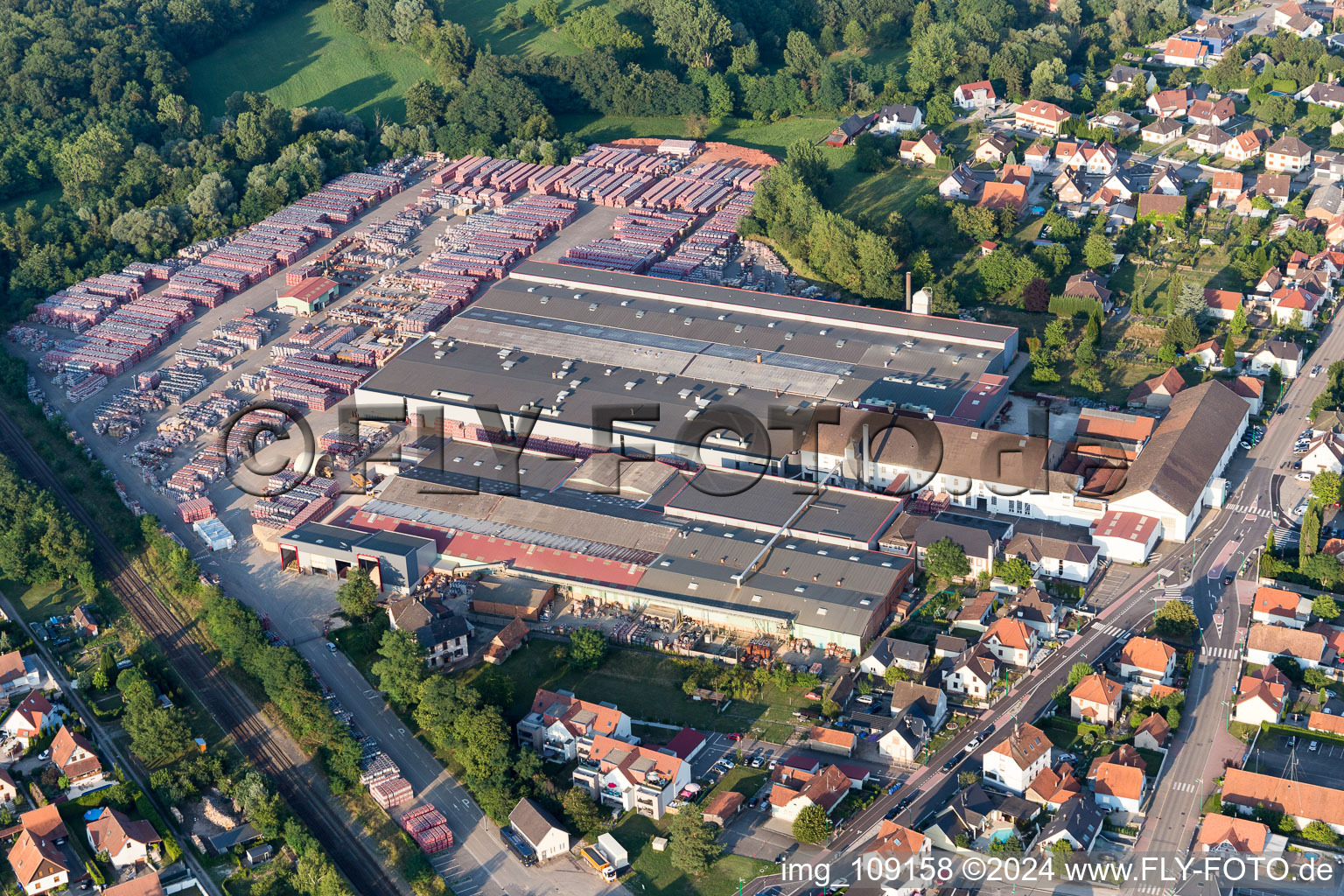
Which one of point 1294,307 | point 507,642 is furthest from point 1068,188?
point 507,642

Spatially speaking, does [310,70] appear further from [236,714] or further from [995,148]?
[236,714]

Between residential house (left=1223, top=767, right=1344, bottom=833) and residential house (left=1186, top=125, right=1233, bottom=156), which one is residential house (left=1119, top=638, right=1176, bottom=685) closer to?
residential house (left=1223, top=767, right=1344, bottom=833)

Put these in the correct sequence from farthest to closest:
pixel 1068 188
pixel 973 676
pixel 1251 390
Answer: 1. pixel 1068 188
2. pixel 1251 390
3. pixel 973 676

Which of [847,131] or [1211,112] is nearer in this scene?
[1211,112]

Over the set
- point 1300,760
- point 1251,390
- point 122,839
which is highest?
point 122,839

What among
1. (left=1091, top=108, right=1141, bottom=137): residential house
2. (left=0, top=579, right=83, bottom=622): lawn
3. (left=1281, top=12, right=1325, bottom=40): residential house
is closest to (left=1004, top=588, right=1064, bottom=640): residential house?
(left=0, top=579, right=83, bottom=622): lawn

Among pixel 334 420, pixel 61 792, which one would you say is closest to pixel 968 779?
pixel 61 792
